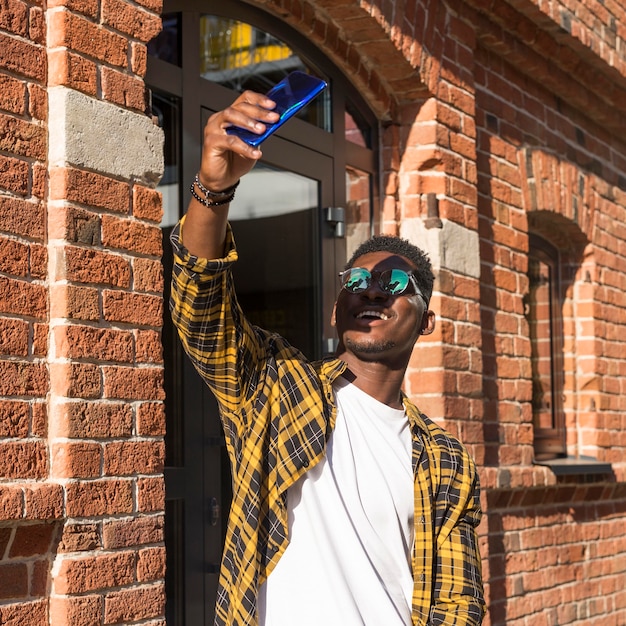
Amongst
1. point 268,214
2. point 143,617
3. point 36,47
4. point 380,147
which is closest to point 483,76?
point 380,147

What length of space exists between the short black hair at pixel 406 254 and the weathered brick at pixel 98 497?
0.92 m

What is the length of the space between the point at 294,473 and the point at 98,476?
82 centimetres

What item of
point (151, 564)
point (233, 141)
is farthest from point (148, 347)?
point (233, 141)

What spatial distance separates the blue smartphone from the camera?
2162 millimetres

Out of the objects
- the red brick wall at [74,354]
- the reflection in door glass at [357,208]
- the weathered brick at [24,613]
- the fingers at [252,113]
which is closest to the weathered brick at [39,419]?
the red brick wall at [74,354]

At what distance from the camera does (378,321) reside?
2932 mm

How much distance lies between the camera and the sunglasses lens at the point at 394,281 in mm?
2951

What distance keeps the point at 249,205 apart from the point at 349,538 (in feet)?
7.91

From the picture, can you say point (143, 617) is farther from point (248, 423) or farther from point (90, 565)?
point (248, 423)

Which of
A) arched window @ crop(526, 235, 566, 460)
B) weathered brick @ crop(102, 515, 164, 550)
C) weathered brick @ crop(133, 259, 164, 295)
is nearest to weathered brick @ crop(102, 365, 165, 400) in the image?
weathered brick @ crop(133, 259, 164, 295)

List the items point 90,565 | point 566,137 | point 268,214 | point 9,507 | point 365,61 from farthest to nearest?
point 566,137 < point 365,61 < point 268,214 < point 90,565 < point 9,507

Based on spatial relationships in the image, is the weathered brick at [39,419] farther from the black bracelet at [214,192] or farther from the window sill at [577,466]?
the window sill at [577,466]

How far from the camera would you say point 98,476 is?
10.5ft

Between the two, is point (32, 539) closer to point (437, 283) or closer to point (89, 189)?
point (89, 189)
